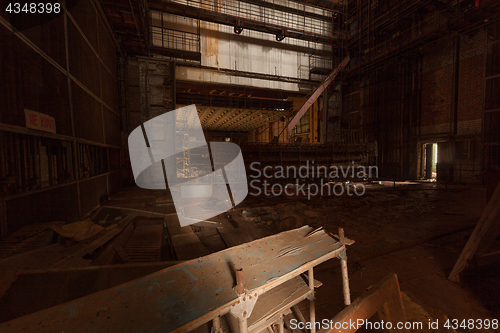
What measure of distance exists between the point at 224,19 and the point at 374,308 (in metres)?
15.1

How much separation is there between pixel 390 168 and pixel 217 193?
1372 cm

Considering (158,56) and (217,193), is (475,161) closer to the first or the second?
(217,193)

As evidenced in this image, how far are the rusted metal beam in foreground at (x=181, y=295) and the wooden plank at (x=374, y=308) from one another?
0.43 metres

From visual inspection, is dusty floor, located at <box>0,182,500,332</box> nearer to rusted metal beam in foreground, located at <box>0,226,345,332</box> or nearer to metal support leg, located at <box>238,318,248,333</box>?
rusted metal beam in foreground, located at <box>0,226,345,332</box>

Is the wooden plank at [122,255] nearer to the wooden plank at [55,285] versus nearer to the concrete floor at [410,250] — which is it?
the wooden plank at [55,285]

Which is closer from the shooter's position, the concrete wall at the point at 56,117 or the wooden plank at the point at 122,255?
the concrete wall at the point at 56,117

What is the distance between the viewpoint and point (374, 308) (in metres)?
1.74

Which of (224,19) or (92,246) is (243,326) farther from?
(224,19)

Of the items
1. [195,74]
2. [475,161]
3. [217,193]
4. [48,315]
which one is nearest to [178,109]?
[195,74]

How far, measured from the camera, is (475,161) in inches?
432

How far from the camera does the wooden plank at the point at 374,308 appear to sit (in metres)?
1.55

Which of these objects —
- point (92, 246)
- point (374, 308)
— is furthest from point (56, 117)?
point (374, 308)

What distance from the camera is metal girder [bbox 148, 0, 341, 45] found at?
11258mm

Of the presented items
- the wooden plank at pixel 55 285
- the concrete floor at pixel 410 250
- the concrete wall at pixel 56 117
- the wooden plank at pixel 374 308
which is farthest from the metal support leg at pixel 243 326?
the concrete wall at pixel 56 117
